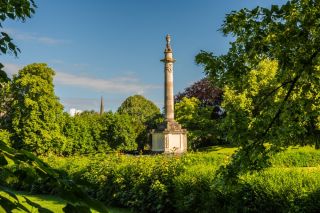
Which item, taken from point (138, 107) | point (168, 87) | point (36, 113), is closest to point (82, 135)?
point (36, 113)

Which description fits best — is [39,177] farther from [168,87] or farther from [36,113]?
[36,113]

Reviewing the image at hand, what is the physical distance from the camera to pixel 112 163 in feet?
46.0

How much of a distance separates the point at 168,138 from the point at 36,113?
18269mm

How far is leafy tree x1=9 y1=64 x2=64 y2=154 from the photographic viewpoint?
40.1 m

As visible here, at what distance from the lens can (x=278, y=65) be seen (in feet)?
18.2

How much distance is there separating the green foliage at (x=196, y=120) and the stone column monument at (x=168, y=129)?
717 inches

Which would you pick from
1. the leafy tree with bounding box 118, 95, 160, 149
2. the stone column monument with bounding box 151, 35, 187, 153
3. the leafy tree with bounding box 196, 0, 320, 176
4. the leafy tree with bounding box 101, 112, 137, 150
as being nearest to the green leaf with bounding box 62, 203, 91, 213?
the leafy tree with bounding box 196, 0, 320, 176

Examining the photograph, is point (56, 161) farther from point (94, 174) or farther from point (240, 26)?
point (240, 26)

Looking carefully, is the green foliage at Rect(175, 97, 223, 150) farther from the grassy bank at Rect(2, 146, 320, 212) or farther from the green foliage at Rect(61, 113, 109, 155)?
the grassy bank at Rect(2, 146, 320, 212)

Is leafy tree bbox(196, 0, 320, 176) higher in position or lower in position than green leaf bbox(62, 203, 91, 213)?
higher

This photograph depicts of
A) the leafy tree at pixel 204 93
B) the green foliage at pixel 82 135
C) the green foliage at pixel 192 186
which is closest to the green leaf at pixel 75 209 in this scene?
the green foliage at pixel 192 186

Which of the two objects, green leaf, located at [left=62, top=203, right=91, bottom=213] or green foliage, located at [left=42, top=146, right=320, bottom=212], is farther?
green foliage, located at [left=42, top=146, right=320, bottom=212]

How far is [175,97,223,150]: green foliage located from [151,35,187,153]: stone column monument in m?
18.2

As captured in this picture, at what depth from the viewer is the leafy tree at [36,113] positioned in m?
40.1
